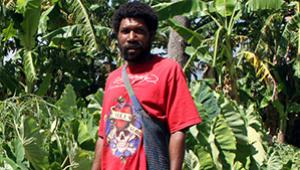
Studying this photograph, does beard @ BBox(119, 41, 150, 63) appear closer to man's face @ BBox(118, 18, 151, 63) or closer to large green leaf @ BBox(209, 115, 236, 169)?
man's face @ BBox(118, 18, 151, 63)

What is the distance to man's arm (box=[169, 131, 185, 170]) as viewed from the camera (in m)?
2.67

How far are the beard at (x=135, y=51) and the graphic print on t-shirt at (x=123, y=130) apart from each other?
177mm

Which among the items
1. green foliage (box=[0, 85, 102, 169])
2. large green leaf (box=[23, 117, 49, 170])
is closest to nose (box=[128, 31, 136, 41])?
green foliage (box=[0, 85, 102, 169])

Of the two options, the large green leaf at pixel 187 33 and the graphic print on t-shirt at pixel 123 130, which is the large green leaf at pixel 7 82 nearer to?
the large green leaf at pixel 187 33

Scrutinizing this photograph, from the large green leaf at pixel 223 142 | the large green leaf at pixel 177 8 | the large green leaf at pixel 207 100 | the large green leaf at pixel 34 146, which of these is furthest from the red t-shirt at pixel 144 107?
the large green leaf at pixel 177 8

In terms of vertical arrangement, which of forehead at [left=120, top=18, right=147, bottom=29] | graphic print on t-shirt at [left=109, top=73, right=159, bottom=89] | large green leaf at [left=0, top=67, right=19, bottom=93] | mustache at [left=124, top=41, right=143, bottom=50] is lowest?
large green leaf at [left=0, top=67, right=19, bottom=93]

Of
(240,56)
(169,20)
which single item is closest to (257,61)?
(240,56)

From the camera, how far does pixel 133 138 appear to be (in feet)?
8.91

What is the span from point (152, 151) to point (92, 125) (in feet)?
9.62

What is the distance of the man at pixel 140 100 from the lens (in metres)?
2.68

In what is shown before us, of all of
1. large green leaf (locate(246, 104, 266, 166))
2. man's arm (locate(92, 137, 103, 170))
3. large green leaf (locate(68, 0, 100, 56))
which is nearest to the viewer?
man's arm (locate(92, 137, 103, 170))

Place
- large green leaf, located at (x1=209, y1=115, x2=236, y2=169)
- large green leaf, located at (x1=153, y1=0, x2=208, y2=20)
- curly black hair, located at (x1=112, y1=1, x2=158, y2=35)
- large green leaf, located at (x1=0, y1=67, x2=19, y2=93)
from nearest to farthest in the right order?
curly black hair, located at (x1=112, y1=1, x2=158, y2=35) → large green leaf, located at (x1=209, y1=115, x2=236, y2=169) → large green leaf, located at (x1=153, y1=0, x2=208, y2=20) → large green leaf, located at (x1=0, y1=67, x2=19, y2=93)

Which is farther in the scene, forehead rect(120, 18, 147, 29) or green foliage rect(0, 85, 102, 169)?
green foliage rect(0, 85, 102, 169)

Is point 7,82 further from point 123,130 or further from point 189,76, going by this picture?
point 123,130
